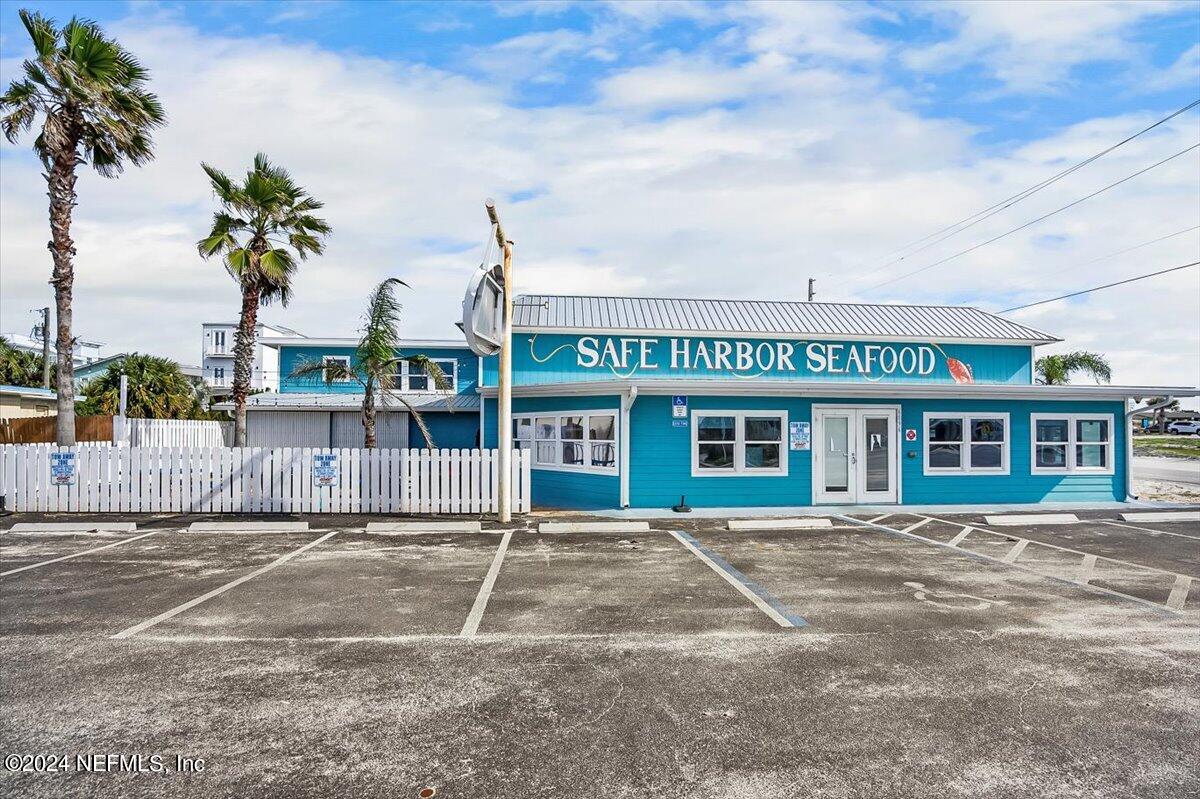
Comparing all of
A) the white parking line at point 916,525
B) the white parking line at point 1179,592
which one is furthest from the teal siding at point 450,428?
the white parking line at point 1179,592

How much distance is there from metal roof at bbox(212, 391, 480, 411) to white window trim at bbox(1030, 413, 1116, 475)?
16.3 m

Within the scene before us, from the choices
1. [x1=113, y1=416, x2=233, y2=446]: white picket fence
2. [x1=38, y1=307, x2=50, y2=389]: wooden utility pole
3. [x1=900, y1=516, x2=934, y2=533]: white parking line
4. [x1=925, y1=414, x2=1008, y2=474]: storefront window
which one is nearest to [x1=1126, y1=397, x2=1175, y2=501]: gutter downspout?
[x1=925, y1=414, x2=1008, y2=474]: storefront window

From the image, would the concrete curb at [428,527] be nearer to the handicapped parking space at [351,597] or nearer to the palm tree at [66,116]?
the handicapped parking space at [351,597]

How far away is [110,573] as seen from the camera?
9.34 metres

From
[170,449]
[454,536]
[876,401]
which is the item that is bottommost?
[454,536]

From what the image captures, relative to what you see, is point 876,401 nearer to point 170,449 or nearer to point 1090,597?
point 1090,597

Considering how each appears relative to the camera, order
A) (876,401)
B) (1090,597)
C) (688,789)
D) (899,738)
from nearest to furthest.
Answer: (688,789) < (899,738) < (1090,597) < (876,401)

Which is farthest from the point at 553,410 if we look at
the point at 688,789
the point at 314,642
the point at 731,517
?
the point at 688,789

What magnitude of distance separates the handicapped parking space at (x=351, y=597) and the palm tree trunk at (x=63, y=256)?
8844 mm

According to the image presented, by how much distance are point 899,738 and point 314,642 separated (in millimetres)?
4886

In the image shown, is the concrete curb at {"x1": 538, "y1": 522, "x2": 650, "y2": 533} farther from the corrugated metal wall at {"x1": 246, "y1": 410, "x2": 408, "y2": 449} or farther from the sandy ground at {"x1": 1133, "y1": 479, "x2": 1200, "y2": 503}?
the sandy ground at {"x1": 1133, "y1": 479, "x2": 1200, "y2": 503}

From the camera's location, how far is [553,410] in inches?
690

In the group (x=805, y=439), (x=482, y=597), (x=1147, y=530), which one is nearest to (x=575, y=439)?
(x=805, y=439)

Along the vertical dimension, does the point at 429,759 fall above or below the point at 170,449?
below
